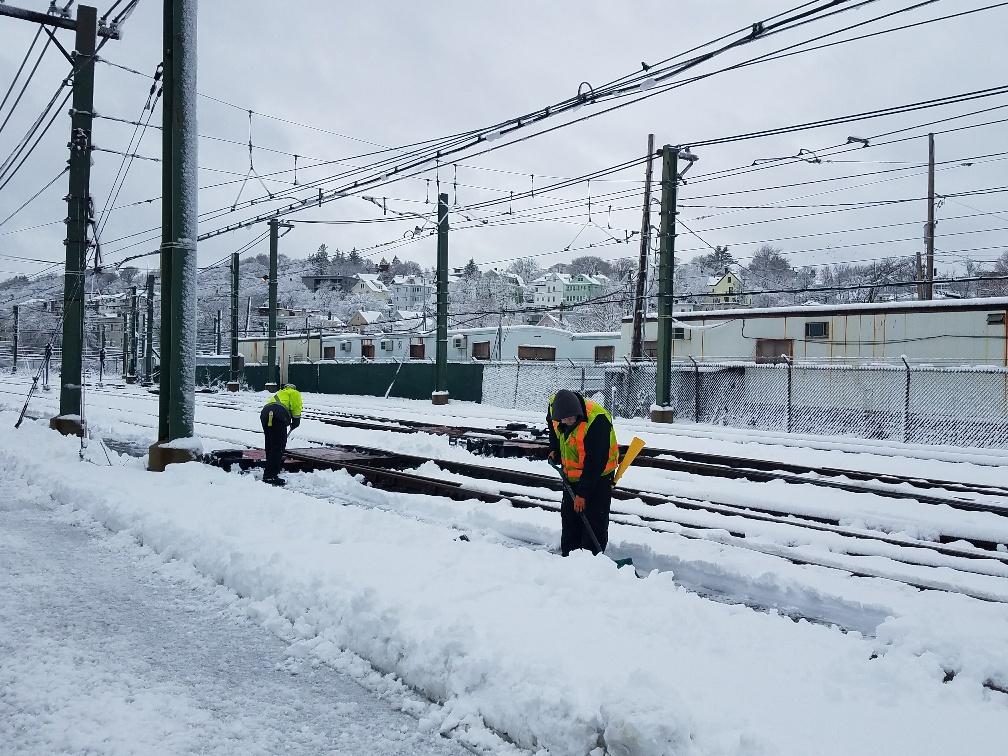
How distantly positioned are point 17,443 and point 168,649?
12877 mm

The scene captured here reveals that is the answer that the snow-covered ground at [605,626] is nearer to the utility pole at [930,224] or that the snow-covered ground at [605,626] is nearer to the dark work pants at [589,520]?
the dark work pants at [589,520]

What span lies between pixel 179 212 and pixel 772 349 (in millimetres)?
21670

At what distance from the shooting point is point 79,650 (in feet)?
16.6

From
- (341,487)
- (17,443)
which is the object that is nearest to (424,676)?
(341,487)

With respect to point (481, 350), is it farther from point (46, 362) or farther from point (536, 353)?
point (46, 362)

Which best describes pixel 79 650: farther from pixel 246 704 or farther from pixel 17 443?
pixel 17 443

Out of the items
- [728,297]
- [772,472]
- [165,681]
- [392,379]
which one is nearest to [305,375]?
[392,379]

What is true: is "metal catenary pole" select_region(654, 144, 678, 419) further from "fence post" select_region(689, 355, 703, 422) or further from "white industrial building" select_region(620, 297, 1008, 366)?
"white industrial building" select_region(620, 297, 1008, 366)

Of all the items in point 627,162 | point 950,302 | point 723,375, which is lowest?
point 723,375

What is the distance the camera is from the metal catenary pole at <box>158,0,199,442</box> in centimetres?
1228

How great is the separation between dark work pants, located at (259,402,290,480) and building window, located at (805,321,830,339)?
2032 cm

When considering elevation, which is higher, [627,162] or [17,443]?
[627,162]

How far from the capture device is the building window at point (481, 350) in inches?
1725

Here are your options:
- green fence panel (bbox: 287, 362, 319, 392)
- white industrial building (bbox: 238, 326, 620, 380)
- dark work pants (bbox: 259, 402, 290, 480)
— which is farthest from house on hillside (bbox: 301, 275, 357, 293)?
dark work pants (bbox: 259, 402, 290, 480)
